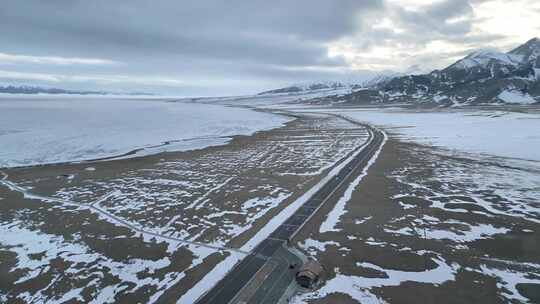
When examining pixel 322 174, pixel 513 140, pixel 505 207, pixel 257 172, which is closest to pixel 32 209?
pixel 257 172

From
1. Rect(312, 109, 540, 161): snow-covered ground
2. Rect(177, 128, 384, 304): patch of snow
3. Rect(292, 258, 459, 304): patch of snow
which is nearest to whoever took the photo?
Rect(292, 258, 459, 304): patch of snow

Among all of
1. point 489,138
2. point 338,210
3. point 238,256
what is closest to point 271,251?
point 238,256

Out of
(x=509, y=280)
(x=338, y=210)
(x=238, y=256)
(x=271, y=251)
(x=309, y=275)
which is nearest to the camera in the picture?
(x=309, y=275)

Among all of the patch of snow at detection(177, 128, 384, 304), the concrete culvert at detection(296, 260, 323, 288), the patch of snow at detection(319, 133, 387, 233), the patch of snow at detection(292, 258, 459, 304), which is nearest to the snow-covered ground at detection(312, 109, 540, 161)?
the patch of snow at detection(319, 133, 387, 233)

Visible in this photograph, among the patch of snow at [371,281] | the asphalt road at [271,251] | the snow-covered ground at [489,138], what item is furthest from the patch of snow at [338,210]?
the snow-covered ground at [489,138]

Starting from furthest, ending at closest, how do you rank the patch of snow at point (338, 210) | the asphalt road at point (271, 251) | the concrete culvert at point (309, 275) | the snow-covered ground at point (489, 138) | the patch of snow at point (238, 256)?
the snow-covered ground at point (489, 138)
the patch of snow at point (338, 210)
the concrete culvert at point (309, 275)
the patch of snow at point (238, 256)
the asphalt road at point (271, 251)

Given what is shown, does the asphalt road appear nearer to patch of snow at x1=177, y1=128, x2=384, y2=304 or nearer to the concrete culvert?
patch of snow at x1=177, y1=128, x2=384, y2=304

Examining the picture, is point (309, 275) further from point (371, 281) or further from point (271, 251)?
point (271, 251)

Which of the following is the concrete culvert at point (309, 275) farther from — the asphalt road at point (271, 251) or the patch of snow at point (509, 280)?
the patch of snow at point (509, 280)

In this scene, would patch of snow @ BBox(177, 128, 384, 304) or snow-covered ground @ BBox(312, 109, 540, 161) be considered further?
snow-covered ground @ BBox(312, 109, 540, 161)
